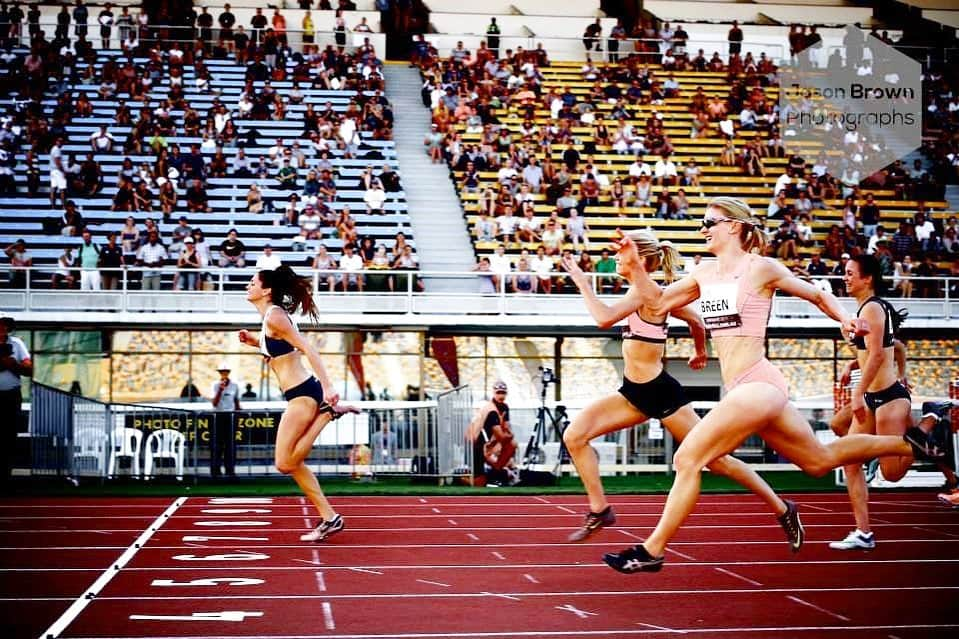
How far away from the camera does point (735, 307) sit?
8.02 metres

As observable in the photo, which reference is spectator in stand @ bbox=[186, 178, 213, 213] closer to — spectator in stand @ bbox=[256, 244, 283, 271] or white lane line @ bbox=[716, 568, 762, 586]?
spectator in stand @ bbox=[256, 244, 283, 271]

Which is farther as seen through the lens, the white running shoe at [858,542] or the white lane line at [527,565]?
the white running shoe at [858,542]

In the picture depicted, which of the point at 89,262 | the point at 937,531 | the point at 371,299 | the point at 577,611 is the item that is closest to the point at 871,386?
the point at 937,531

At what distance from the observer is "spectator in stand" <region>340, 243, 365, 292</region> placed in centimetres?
2641

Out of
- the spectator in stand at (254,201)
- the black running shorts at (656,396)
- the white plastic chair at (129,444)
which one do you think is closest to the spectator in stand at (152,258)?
the spectator in stand at (254,201)

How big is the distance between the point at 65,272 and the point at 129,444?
23.4 ft

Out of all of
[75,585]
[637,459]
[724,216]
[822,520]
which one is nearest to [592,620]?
[724,216]

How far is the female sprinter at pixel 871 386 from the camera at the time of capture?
10336 millimetres

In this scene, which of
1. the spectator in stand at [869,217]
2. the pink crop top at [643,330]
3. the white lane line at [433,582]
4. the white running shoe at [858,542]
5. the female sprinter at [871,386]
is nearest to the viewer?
the white lane line at [433,582]

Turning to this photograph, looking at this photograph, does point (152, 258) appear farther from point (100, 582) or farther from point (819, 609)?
point (819, 609)

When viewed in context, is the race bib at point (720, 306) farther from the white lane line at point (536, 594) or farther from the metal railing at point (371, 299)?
the metal railing at point (371, 299)

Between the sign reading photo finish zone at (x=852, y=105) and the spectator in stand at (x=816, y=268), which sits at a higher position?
the sign reading photo finish zone at (x=852, y=105)

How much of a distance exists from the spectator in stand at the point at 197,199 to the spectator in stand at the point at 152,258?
9.75ft

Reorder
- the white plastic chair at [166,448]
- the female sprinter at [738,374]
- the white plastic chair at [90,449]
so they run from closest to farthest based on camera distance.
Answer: the female sprinter at [738,374] < the white plastic chair at [90,449] < the white plastic chair at [166,448]
